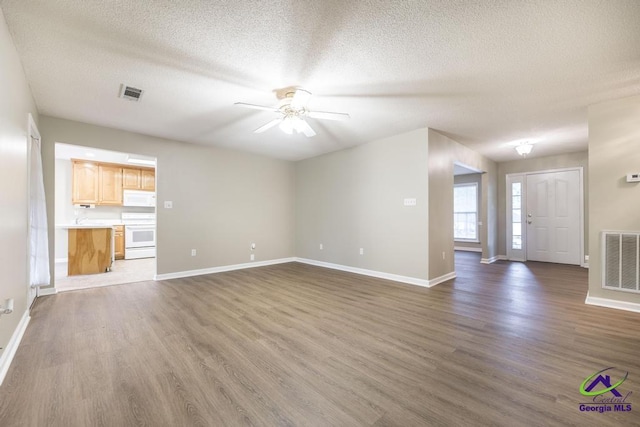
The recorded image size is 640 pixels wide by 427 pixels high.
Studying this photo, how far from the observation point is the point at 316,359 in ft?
6.81

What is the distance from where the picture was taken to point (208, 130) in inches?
173

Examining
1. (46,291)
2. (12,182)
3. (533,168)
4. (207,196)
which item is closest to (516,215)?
(533,168)

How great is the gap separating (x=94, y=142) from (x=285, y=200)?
12.2 feet

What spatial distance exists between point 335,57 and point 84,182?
740cm

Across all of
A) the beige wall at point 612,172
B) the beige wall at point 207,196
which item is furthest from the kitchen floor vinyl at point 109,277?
the beige wall at point 612,172

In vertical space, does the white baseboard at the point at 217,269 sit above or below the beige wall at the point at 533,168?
below

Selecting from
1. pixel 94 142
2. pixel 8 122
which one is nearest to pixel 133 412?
pixel 8 122

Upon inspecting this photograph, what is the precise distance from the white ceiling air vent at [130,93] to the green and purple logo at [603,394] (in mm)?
4511

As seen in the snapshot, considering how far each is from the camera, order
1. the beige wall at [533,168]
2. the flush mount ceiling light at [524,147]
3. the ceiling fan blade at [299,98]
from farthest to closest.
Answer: the beige wall at [533,168], the flush mount ceiling light at [524,147], the ceiling fan blade at [299,98]

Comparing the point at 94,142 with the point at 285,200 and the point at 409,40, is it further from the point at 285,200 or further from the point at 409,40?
the point at 409,40

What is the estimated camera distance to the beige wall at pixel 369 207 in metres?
4.38

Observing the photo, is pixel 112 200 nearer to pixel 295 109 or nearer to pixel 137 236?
pixel 137 236

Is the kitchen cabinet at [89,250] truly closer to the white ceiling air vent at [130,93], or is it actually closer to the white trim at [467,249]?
the white ceiling air vent at [130,93]

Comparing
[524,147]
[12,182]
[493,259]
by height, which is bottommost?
[493,259]
